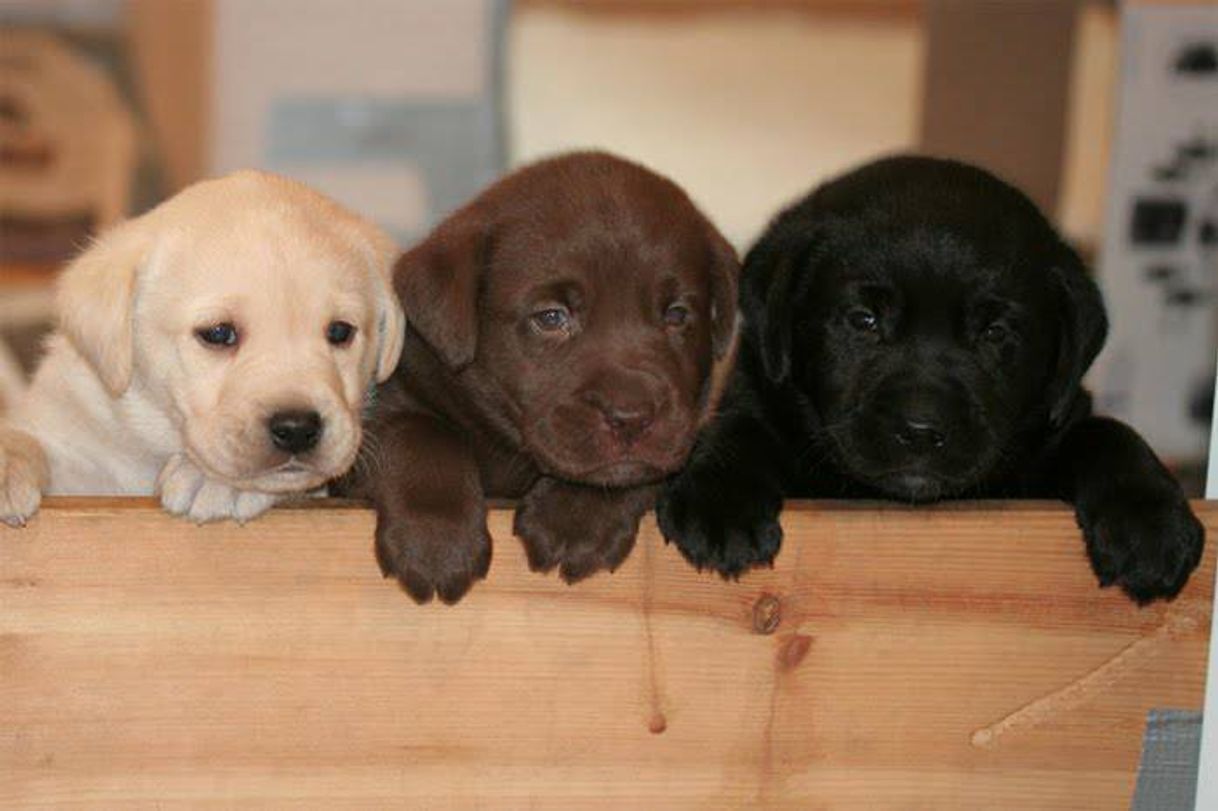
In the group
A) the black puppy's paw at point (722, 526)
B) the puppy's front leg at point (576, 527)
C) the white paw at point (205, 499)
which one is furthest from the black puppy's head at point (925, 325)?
the white paw at point (205, 499)

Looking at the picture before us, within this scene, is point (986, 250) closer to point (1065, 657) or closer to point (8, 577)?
point (1065, 657)

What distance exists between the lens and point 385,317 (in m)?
2.42

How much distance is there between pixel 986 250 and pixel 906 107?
2.89 meters

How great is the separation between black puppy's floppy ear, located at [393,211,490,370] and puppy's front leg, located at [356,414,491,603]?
125 mm

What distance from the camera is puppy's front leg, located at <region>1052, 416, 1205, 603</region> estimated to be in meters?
2.04

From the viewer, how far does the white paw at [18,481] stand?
185cm

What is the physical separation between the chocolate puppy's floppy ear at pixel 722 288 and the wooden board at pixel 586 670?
528 millimetres

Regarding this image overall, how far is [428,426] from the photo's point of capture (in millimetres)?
2209

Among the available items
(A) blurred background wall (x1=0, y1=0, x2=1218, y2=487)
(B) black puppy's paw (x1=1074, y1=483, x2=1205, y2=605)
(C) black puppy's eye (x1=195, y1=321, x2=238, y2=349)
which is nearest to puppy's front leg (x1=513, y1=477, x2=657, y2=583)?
(C) black puppy's eye (x1=195, y1=321, x2=238, y2=349)

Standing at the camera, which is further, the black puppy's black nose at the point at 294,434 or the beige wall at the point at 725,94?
the beige wall at the point at 725,94

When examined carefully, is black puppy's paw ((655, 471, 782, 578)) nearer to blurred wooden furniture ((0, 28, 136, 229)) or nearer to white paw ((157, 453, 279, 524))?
white paw ((157, 453, 279, 524))

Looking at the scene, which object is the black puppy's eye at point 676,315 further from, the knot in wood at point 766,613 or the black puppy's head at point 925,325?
the knot in wood at point 766,613

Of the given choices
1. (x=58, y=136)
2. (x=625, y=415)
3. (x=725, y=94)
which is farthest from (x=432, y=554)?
(x=58, y=136)

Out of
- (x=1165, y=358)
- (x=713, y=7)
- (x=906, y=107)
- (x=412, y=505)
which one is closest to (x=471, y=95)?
(x=713, y=7)
